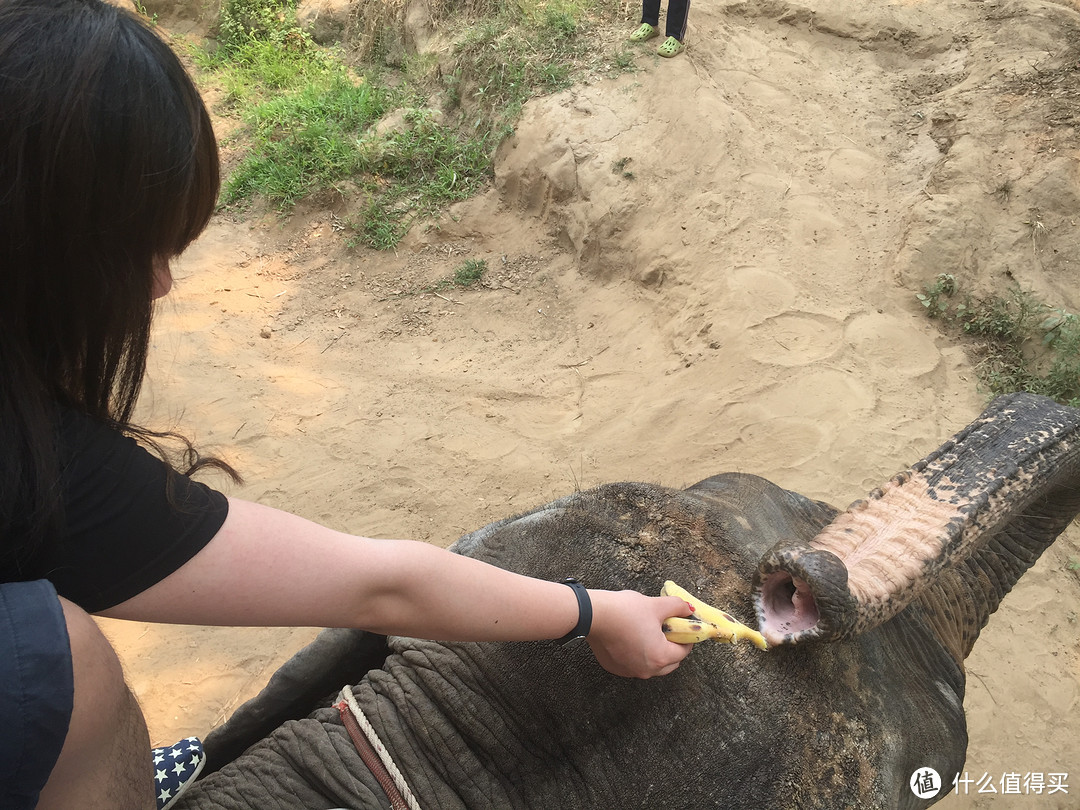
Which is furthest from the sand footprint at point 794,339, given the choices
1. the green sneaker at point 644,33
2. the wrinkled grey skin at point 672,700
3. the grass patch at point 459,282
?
the green sneaker at point 644,33

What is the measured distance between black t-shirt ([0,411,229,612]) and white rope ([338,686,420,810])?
691mm

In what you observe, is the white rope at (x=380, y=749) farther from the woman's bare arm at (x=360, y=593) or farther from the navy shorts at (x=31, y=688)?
the navy shorts at (x=31, y=688)

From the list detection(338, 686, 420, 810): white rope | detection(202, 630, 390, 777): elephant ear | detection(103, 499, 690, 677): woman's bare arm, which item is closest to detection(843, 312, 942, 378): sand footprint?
detection(202, 630, 390, 777): elephant ear

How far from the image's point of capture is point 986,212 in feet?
14.6

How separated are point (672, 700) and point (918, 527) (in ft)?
2.13

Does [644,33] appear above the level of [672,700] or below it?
above

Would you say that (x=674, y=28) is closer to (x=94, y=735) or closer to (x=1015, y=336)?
(x=1015, y=336)

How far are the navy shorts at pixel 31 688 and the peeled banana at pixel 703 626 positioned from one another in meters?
0.97

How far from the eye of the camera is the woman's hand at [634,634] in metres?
1.47

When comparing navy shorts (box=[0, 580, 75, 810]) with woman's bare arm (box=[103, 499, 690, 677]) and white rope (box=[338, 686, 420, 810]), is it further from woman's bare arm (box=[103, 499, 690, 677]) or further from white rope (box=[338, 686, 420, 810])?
white rope (box=[338, 686, 420, 810])

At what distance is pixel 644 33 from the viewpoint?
552 centimetres

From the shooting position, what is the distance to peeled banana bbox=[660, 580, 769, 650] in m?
1.53

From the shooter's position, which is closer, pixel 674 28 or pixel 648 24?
pixel 674 28

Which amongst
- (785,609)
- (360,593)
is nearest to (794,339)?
(785,609)
